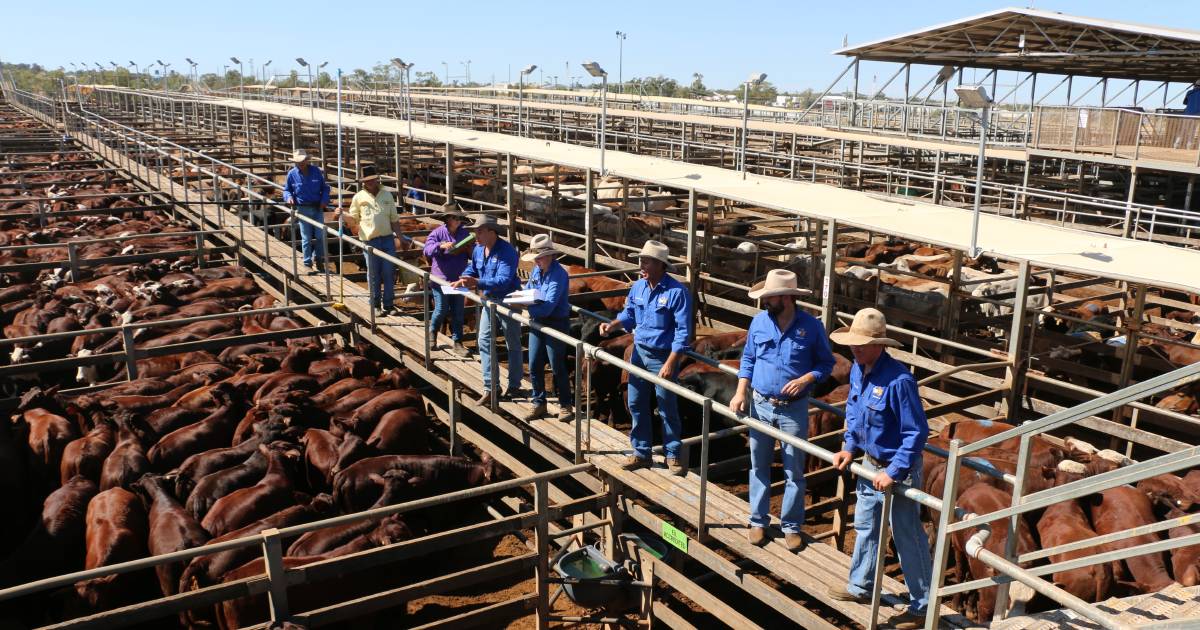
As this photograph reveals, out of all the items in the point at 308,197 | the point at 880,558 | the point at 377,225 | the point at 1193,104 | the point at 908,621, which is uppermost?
the point at 1193,104

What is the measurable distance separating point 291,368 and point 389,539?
449 centimetres

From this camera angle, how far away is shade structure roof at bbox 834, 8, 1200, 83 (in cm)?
1992

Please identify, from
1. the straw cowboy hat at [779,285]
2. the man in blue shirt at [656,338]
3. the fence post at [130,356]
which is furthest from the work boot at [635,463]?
the fence post at [130,356]

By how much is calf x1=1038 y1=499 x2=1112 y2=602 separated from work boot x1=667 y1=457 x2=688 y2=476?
8.78 feet

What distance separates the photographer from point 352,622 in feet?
21.6

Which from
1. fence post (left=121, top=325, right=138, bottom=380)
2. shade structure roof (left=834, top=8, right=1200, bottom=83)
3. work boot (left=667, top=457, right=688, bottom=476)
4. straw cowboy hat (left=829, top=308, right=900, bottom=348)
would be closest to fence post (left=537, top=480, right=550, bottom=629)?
work boot (left=667, top=457, right=688, bottom=476)

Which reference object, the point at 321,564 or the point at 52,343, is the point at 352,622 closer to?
the point at 321,564

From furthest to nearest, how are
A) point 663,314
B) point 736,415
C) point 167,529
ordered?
point 167,529 < point 663,314 < point 736,415

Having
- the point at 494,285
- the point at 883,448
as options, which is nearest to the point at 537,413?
the point at 494,285

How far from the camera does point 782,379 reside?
582 cm

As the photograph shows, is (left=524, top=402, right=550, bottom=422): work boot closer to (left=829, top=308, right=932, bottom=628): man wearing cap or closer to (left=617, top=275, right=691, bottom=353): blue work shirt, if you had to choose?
(left=617, top=275, right=691, bottom=353): blue work shirt

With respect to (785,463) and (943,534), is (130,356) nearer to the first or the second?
(785,463)

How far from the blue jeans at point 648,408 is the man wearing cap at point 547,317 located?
3.58 feet

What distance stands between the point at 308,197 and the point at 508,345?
6319 millimetres
